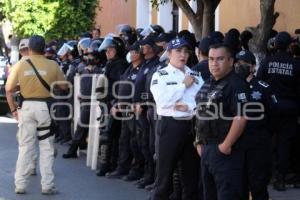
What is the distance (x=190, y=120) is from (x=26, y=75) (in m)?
2.61

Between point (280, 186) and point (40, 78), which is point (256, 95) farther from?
point (40, 78)

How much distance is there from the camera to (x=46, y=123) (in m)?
9.60

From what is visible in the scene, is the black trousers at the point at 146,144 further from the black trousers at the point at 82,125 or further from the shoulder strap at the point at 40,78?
the black trousers at the point at 82,125

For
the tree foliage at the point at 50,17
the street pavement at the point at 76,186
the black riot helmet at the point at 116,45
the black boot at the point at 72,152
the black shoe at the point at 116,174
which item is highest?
the tree foliage at the point at 50,17

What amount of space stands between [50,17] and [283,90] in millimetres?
10439

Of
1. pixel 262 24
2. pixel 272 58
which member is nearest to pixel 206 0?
pixel 262 24

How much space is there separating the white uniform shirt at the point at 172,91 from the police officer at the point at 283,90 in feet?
5.89

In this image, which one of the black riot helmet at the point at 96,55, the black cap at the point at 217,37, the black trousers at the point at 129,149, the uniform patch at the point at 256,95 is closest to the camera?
the uniform patch at the point at 256,95

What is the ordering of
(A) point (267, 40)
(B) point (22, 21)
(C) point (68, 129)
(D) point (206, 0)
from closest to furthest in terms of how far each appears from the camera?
(A) point (267, 40)
(D) point (206, 0)
(C) point (68, 129)
(B) point (22, 21)

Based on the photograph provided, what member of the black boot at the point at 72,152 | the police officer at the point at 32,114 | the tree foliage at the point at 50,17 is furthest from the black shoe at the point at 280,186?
the tree foliage at the point at 50,17

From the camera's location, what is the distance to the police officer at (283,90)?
9477 mm

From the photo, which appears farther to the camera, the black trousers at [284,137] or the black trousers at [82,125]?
the black trousers at [82,125]

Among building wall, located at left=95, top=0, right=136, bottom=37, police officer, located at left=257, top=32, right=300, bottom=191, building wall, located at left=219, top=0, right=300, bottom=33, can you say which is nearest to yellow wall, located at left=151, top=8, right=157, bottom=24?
building wall, located at left=95, top=0, right=136, bottom=37

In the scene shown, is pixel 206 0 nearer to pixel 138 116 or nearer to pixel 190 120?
pixel 138 116
